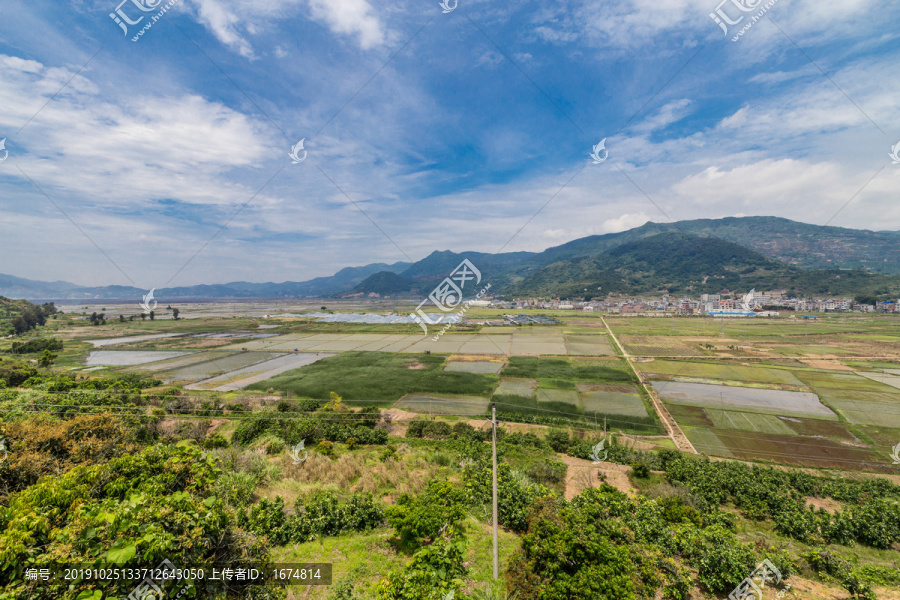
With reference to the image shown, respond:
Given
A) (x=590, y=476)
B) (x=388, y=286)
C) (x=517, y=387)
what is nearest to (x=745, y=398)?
(x=517, y=387)

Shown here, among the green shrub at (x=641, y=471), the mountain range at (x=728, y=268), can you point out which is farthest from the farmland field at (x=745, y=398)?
the mountain range at (x=728, y=268)

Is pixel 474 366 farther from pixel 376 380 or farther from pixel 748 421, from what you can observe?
pixel 748 421

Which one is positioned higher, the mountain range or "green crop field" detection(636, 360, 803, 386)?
the mountain range

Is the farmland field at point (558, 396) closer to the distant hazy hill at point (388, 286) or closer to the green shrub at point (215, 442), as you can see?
the green shrub at point (215, 442)

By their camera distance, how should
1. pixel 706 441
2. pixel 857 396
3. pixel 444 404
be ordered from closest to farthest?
1. pixel 706 441
2. pixel 857 396
3. pixel 444 404

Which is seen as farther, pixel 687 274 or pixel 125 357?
pixel 687 274

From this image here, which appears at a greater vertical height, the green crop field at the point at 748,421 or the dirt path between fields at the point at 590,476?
the green crop field at the point at 748,421

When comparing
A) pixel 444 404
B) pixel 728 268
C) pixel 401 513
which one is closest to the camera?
pixel 401 513

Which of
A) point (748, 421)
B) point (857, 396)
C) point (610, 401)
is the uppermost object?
point (857, 396)

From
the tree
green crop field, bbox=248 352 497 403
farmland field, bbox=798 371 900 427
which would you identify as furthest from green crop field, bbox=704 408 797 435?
the tree

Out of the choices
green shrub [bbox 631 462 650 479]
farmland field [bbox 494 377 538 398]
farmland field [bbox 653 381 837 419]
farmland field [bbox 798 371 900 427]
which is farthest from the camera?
farmland field [bbox 494 377 538 398]

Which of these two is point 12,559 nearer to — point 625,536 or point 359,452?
point 625,536

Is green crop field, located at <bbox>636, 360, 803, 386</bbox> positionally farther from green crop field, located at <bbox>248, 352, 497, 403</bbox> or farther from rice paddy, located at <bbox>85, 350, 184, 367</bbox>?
rice paddy, located at <bbox>85, 350, 184, 367</bbox>
